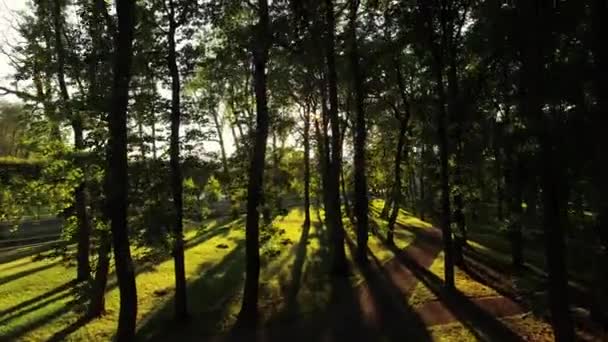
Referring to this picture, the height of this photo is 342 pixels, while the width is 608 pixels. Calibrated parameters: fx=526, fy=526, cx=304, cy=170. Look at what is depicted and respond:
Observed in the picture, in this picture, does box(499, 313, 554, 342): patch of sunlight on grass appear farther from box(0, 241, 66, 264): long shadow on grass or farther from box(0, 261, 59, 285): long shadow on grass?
box(0, 241, 66, 264): long shadow on grass

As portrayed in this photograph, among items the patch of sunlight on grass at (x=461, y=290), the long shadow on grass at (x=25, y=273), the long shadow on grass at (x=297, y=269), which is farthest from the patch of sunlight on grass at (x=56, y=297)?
the patch of sunlight on grass at (x=461, y=290)

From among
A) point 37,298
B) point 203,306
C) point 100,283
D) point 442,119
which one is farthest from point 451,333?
point 37,298

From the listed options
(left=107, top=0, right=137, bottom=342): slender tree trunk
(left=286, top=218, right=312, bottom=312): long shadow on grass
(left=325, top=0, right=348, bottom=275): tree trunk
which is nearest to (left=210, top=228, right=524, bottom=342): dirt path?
(left=325, top=0, right=348, bottom=275): tree trunk

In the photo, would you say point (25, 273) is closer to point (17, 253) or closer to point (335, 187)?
point (17, 253)

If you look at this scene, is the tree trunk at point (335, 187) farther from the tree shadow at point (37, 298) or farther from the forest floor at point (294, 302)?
the tree shadow at point (37, 298)

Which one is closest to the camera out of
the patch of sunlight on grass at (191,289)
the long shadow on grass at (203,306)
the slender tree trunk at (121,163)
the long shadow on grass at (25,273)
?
the slender tree trunk at (121,163)

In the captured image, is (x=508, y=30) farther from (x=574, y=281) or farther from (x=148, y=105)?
(x=574, y=281)

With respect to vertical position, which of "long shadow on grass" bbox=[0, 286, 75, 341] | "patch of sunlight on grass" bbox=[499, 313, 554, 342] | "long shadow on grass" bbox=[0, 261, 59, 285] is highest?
"long shadow on grass" bbox=[0, 261, 59, 285]
